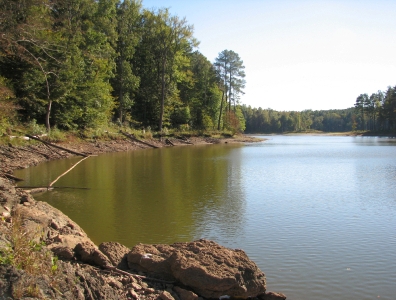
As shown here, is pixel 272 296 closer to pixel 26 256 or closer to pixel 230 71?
pixel 26 256

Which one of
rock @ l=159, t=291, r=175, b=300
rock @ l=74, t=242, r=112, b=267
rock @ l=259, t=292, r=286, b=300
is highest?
rock @ l=74, t=242, r=112, b=267

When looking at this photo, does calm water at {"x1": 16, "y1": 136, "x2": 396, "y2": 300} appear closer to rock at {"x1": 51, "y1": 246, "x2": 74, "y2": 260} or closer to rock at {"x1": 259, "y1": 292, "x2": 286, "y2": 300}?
rock at {"x1": 259, "y1": 292, "x2": 286, "y2": 300}

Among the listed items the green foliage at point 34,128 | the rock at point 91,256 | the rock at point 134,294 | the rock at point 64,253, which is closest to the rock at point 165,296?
the rock at point 134,294

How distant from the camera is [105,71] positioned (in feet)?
122

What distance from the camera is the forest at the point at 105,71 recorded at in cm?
2333

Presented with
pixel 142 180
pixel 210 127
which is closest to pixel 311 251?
pixel 142 180

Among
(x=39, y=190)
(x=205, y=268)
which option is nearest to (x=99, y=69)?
(x=39, y=190)

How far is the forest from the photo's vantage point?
918 inches

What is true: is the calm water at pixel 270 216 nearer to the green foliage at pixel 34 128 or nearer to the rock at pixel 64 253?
the rock at pixel 64 253

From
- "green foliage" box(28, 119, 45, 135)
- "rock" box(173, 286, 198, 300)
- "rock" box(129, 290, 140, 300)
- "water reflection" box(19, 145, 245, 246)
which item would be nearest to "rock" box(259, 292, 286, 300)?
"rock" box(173, 286, 198, 300)

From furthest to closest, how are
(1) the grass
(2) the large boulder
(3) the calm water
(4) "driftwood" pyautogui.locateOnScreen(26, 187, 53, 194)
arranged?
(4) "driftwood" pyautogui.locateOnScreen(26, 187, 53, 194)
(3) the calm water
(2) the large boulder
(1) the grass

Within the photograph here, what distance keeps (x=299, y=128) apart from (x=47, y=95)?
A: 12738 cm

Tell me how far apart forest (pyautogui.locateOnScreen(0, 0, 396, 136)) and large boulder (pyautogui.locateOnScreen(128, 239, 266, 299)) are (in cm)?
1530

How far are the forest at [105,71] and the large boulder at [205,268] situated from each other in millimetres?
15296
